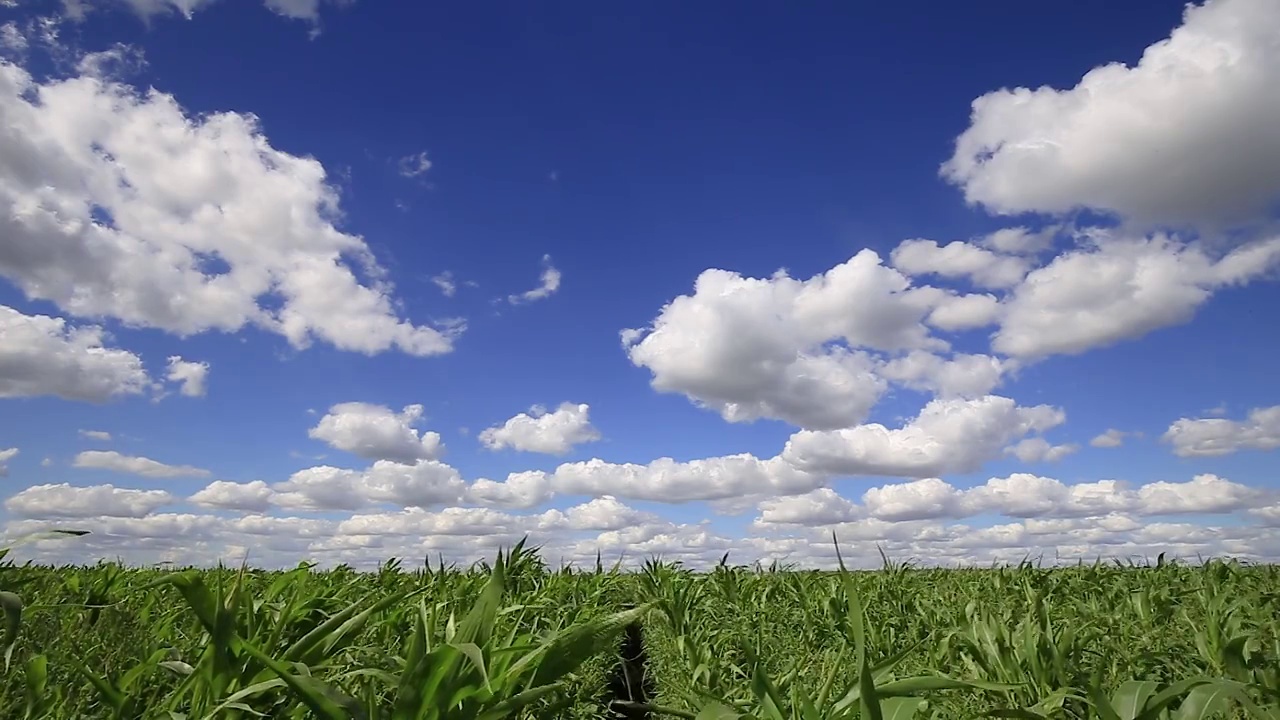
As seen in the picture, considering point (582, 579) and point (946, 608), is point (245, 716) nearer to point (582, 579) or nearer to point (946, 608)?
point (946, 608)

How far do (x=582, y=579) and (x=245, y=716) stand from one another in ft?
15.3

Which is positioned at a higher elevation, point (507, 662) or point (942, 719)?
point (507, 662)

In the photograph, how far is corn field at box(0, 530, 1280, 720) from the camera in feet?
5.67

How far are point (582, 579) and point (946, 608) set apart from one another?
2997mm

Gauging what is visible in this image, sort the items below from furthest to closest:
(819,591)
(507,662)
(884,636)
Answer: (819,591), (884,636), (507,662)

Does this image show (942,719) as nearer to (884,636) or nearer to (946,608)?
(884,636)

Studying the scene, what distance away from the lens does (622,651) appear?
5.19 meters

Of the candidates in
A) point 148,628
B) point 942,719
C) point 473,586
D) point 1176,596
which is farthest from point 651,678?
point 1176,596

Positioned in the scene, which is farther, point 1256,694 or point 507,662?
point 1256,694

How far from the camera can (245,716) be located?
185 cm

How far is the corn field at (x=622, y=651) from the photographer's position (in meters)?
1.73

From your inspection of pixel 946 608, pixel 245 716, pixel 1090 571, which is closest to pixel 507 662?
pixel 245 716

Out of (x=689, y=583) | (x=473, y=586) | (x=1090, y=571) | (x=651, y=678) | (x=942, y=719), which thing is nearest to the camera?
(x=942, y=719)

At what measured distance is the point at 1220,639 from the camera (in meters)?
2.93
